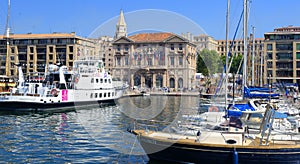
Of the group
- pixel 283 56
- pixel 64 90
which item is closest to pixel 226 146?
pixel 64 90

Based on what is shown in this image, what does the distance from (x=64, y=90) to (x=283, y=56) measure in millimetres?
70451

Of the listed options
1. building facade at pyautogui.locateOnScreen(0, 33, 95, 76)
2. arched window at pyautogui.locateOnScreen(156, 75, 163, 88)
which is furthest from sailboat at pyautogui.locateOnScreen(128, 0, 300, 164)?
building facade at pyautogui.locateOnScreen(0, 33, 95, 76)

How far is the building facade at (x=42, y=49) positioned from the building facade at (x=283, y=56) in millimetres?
54924

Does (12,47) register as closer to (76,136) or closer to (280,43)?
(280,43)

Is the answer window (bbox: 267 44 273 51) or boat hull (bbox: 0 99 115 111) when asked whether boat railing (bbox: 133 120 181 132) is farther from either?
window (bbox: 267 44 273 51)

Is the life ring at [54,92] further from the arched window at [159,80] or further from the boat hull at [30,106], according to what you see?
the arched window at [159,80]

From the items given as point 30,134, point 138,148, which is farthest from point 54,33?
point 138,148

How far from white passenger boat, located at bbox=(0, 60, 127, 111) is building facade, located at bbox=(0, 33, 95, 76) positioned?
61.7 m

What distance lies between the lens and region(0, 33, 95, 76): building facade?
415 feet

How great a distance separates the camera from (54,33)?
132750 millimetres

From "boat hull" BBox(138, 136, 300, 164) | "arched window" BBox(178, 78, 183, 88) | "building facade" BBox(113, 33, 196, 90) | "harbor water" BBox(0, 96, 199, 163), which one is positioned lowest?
"harbor water" BBox(0, 96, 199, 163)

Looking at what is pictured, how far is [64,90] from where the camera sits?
5425 cm

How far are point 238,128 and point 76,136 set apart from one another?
1320 centimetres

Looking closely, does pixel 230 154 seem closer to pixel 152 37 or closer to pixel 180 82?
pixel 152 37
